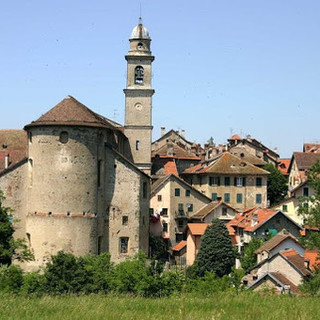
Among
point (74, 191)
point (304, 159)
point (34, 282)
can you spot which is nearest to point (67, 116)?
point (74, 191)

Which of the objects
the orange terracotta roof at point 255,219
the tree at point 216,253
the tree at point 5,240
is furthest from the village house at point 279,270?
the tree at point 5,240

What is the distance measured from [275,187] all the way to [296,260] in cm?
3808

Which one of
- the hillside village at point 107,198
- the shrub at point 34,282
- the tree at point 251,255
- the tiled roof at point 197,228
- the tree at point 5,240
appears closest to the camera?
the shrub at point 34,282

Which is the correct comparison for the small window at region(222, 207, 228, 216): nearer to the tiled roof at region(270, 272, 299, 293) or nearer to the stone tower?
the stone tower

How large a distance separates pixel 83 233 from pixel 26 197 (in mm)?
4954

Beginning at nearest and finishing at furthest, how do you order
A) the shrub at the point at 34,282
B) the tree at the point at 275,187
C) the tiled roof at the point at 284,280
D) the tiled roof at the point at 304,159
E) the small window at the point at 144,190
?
the shrub at the point at 34,282 < the tiled roof at the point at 284,280 < the small window at the point at 144,190 < the tiled roof at the point at 304,159 < the tree at the point at 275,187

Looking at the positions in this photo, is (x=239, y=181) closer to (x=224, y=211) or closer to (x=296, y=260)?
(x=224, y=211)

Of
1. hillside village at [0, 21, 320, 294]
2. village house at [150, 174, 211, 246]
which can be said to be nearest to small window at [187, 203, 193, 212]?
village house at [150, 174, 211, 246]

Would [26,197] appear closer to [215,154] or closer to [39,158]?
[39,158]

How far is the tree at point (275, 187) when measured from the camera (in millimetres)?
77688

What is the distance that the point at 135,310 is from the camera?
1286 cm

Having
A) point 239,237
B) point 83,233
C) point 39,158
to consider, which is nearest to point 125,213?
point 83,233

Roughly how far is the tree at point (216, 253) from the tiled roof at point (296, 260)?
7.52 meters

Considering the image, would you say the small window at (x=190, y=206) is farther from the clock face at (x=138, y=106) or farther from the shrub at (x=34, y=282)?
the shrub at (x=34, y=282)
